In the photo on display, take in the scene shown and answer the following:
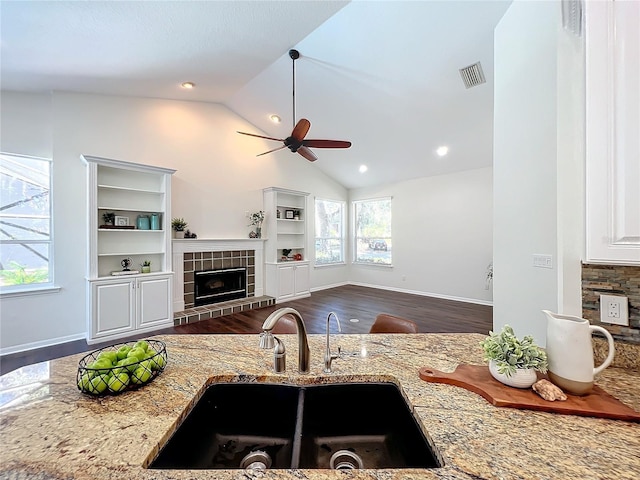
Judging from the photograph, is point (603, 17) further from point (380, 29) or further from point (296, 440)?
point (380, 29)

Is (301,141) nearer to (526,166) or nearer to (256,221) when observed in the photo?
(526,166)

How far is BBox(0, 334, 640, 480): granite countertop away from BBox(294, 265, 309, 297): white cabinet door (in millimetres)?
4738

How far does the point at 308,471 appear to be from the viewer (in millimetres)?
622

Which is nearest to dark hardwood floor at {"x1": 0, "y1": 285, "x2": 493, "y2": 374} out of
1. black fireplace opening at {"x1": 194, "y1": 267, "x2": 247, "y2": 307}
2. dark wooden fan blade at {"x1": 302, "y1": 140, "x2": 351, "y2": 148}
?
black fireplace opening at {"x1": 194, "y1": 267, "x2": 247, "y2": 307}

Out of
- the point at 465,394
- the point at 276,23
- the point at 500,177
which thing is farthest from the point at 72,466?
the point at 276,23

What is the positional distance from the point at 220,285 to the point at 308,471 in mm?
4967

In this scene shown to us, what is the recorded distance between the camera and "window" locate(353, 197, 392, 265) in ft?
22.8

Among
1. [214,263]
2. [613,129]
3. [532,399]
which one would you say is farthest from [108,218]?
[613,129]

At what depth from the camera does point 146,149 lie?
14.2 ft

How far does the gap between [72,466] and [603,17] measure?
1887 millimetres

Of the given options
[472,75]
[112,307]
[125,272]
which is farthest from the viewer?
[125,272]

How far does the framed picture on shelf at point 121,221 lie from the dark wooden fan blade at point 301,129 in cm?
275

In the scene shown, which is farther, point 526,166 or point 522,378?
point 526,166

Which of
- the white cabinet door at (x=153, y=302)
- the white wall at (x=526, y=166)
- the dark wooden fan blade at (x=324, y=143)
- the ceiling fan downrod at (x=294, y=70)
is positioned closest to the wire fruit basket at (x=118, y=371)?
the white wall at (x=526, y=166)
